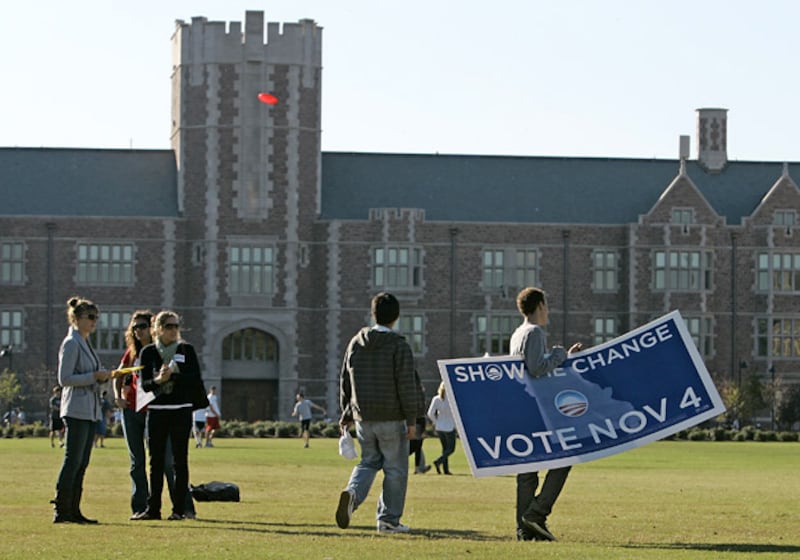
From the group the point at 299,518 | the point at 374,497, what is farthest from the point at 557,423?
the point at 374,497

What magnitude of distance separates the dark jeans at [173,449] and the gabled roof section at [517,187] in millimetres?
47485

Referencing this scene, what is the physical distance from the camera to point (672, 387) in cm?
1398

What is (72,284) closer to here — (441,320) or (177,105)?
(177,105)

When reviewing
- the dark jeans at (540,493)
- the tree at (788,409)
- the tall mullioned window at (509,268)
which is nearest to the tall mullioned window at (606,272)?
the tall mullioned window at (509,268)

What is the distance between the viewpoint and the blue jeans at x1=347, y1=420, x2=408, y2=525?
1373 cm

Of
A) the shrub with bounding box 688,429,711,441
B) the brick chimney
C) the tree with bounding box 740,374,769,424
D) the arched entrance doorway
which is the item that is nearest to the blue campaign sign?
the shrub with bounding box 688,429,711,441

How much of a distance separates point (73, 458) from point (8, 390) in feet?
144

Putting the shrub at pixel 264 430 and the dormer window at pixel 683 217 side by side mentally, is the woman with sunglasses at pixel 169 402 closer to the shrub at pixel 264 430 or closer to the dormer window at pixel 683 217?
the shrub at pixel 264 430

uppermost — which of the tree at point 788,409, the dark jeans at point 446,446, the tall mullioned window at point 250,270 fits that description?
the tall mullioned window at point 250,270

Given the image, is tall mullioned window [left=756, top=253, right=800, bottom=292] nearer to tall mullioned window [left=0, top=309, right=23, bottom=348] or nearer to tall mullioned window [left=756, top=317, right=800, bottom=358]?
tall mullioned window [left=756, top=317, right=800, bottom=358]

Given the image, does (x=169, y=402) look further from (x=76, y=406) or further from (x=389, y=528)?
(x=389, y=528)

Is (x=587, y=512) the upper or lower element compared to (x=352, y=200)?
lower

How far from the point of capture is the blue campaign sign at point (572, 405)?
44.9ft

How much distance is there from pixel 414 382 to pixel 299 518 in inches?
107
